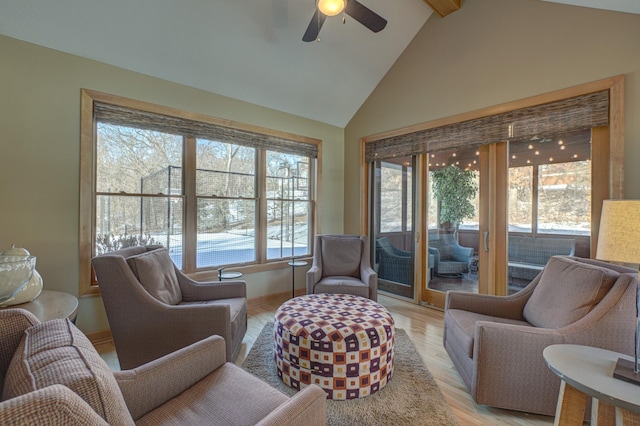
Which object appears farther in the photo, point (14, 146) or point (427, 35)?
point (427, 35)

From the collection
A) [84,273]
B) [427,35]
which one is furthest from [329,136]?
[84,273]

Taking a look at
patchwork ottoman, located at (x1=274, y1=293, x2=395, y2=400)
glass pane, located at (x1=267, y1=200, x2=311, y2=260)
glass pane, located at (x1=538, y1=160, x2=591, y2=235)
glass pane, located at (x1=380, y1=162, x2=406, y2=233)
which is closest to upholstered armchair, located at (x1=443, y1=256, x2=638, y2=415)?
patchwork ottoman, located at (x1=274, y1=293, x2=395, y2=400)

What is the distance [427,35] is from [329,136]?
6.37ft

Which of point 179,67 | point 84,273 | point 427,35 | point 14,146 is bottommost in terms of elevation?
point 84,273

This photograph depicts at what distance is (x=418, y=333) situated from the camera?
305cm

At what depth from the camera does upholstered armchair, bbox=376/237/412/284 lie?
421 cm

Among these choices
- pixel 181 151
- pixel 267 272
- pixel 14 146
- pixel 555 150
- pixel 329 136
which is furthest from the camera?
pixel 329 136

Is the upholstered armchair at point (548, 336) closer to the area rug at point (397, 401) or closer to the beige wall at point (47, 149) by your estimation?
the area rug at point (397, 401)

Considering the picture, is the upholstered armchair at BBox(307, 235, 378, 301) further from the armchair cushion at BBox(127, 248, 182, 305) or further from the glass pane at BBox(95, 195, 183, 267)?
the glass pane at BBox(95, 195, 183, 267)

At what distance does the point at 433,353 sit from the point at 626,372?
1.51m

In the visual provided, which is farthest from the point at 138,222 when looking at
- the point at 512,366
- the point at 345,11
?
the point at 512,366

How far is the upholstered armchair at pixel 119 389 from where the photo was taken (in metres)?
0.56

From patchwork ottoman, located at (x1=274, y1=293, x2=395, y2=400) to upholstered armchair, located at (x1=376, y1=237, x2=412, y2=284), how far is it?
6.95 ft

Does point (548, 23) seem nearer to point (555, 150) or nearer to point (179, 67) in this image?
point (555, 150)
